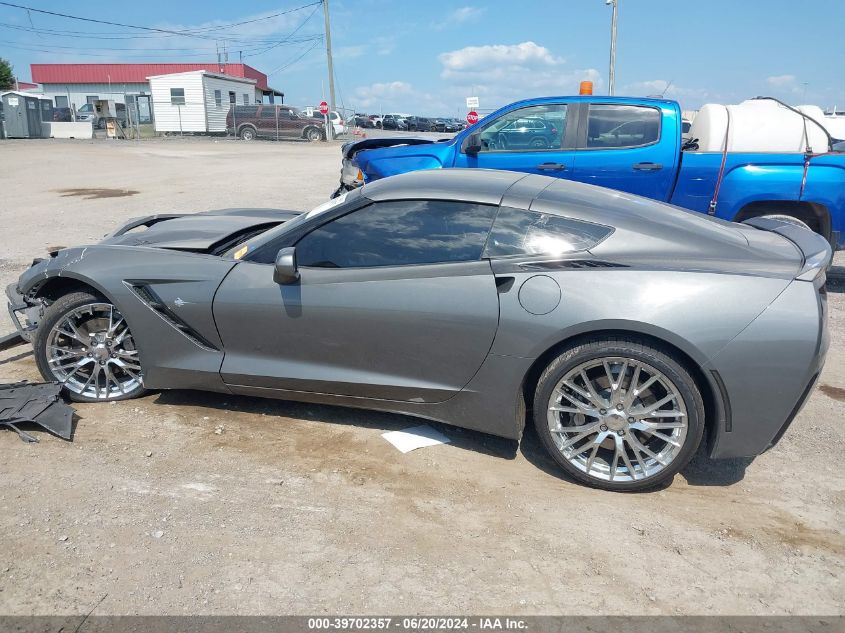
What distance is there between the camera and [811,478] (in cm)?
346

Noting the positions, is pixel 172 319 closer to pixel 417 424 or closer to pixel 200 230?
pixel 200 230

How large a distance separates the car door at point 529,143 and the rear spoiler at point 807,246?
3102 millimetres

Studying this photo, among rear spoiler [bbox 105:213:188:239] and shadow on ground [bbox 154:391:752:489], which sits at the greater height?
rear spoiler [bbox 105:213:188:239]

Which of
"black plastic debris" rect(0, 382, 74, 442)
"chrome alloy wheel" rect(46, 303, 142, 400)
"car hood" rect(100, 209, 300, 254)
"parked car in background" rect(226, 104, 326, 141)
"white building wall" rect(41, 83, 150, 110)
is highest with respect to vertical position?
"white building wall" rect(41, 83, 150, 110)

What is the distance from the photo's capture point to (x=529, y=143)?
7.25 m

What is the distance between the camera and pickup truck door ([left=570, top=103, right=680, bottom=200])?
6828 mm

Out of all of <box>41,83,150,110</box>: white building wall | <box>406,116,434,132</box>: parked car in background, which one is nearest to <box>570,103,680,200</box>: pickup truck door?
<box>406,116,434,132</box>: parked car in background

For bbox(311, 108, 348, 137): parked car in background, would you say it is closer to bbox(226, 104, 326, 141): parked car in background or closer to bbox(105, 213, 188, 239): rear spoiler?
bbox(226, 104, 326, 141): parked car in background

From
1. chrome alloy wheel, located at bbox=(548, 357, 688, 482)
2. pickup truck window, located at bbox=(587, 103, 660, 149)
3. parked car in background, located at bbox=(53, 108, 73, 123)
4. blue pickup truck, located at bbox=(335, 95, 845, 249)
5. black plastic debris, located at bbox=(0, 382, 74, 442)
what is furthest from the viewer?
parked car in background, located at bbox=(53, 108, 73, 123)

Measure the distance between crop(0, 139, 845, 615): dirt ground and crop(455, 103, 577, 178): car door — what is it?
3.82 metres

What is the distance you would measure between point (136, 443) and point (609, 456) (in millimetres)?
2637

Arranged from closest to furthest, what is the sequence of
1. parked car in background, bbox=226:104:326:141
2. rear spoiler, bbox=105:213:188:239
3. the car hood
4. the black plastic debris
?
the black plastic debris, the car hood, rear spoiler, bbox=105:213:188:239, parked car in background, bbox=226:104:326:141

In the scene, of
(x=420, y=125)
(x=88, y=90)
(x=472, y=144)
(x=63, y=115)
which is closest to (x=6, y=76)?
(x=88, y=90)

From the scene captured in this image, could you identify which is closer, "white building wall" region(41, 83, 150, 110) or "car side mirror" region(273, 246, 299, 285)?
"car side mirror" region(273, 246, 299, 285)
